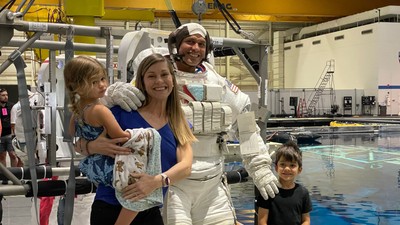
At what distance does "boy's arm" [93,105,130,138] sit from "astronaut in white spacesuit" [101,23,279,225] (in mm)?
702

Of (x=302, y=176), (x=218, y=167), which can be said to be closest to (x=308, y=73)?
(x=302, y=176)

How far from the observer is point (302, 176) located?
29.7 ft

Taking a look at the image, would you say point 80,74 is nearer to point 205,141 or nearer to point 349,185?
point 205,141

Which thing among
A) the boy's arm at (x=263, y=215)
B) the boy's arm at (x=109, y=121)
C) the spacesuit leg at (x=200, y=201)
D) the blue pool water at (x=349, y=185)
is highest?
the boy's arm at (x=109, y=121)

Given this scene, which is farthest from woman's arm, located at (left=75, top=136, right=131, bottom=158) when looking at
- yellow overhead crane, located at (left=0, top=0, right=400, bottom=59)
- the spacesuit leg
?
yellow overhead crane, located at (left=0, top=0, right=400, bottom=59)

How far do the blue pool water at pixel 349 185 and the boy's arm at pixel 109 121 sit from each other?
3.99m

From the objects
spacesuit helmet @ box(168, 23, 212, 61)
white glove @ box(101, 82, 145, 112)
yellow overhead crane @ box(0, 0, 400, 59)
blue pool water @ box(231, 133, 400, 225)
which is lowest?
blue pool water @ box(231, 133, 400, 225)

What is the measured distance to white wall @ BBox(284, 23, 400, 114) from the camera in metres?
20.9

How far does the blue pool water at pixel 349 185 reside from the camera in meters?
6.20

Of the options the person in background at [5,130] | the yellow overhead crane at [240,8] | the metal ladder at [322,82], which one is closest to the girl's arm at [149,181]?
the person in background at [5,130]

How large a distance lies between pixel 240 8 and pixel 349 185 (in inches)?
476

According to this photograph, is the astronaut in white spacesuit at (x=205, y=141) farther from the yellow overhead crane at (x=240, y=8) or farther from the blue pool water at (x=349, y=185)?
the yellow overhead crane at (x=240, y=8)

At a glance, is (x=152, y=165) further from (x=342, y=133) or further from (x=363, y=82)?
(x=363, y=82)

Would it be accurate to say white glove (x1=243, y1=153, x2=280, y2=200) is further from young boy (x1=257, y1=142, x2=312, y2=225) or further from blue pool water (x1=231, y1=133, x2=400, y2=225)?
blue pool water (x1=231, y1=133, x2=400, y2=225)
